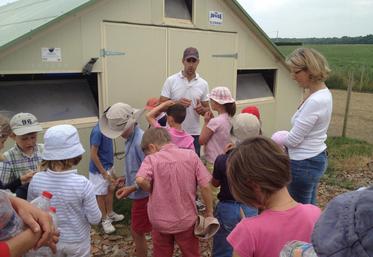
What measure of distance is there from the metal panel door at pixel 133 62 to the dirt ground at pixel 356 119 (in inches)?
239

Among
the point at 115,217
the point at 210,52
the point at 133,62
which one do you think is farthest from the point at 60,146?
the point at 210,52

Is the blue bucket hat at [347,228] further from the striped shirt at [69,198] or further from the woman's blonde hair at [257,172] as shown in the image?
the striped shirt at [69,198]

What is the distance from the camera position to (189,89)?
4.19m

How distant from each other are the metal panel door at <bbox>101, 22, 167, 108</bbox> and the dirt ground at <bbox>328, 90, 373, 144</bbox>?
606cm

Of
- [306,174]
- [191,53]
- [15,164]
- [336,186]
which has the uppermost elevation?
[191,53]

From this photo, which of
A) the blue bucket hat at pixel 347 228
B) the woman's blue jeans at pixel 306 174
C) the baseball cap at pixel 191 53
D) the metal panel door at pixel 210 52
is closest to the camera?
the blue bucket hat at pixel 347 228

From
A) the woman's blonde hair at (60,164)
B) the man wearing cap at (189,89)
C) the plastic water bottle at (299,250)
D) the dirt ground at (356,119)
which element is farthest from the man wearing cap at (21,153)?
the dirt ground at (356,119)

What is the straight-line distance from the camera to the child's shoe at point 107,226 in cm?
386

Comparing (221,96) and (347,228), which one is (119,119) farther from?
(347,228)

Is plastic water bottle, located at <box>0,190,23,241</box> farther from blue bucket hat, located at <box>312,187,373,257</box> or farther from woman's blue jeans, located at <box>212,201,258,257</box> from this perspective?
woman's blue jeans, located at <box>212,201,258,257</box>

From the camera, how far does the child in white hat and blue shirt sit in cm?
215

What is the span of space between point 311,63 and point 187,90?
1.76 metres

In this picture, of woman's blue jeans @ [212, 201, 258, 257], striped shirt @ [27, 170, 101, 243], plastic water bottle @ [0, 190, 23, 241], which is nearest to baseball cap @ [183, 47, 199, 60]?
woman's blue jeans @ [212, 201, 258, 257]

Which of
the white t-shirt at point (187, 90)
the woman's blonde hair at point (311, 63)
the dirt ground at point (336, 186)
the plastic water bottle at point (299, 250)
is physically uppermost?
the woman's blonde hair at point (311, 63)
